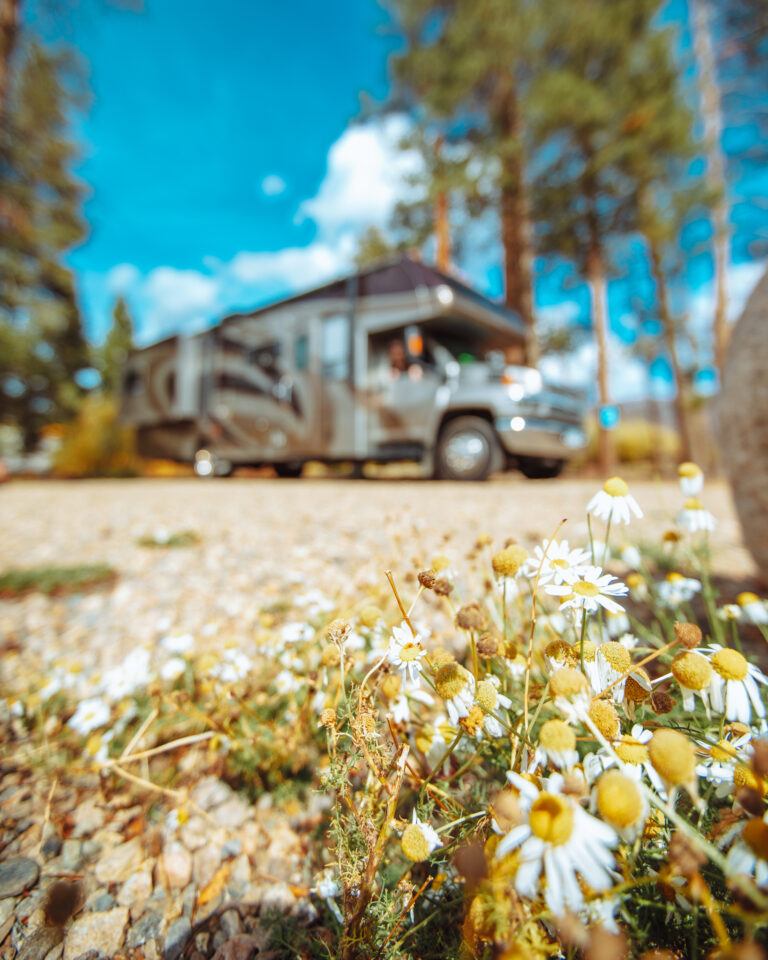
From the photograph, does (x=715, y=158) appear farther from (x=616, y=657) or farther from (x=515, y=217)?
(x=616, y=657)

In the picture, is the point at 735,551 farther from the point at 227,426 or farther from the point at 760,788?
the point at 227,426

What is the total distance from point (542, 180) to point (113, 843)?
12297mm

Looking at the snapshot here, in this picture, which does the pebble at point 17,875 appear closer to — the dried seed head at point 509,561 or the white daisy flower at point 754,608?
the dried seed head at point 509,561

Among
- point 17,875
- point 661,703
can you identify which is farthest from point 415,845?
point 17,875

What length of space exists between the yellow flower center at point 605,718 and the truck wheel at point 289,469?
28.6 feet

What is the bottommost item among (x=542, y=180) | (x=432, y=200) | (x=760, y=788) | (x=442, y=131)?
(x=760, y=788)

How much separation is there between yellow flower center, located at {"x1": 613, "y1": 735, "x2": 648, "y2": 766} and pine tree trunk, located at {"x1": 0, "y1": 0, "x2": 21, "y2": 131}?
14.0 meters

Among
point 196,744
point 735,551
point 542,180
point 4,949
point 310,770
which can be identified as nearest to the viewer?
point 4,949

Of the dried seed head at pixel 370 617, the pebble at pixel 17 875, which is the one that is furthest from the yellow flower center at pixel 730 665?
the pebble at pixel 17 875

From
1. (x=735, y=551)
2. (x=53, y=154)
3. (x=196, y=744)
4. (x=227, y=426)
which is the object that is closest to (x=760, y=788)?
(x=196, y=744)

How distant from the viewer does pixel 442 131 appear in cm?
1017

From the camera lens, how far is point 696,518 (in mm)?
1118

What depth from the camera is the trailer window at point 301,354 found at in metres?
7.27

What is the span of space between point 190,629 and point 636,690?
1699 mm
